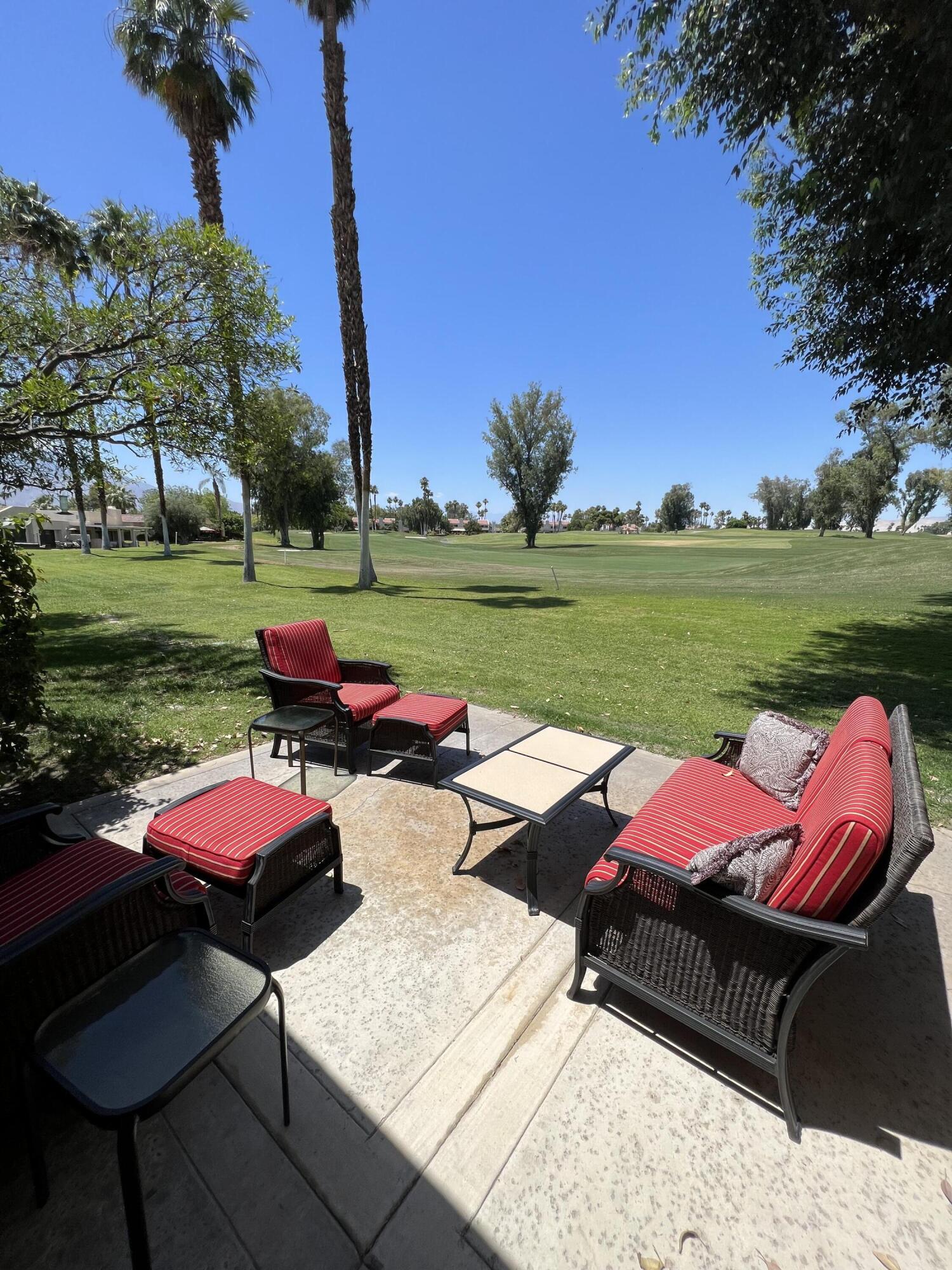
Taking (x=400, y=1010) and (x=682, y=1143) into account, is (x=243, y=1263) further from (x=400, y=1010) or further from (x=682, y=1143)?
(x=682, y=1143)

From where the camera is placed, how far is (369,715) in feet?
14.4

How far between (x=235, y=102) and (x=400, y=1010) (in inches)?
910

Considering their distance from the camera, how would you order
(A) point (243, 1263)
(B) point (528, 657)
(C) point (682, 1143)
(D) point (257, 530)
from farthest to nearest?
1. (D) point (257, 530)
2. (B) point (528, 657)
3. (C) point (682, 1143)
4. (A) point (243, 1263)

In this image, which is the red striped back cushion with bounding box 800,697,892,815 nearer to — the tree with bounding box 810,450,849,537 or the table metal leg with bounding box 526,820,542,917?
the table metal leg with bounding box 526,820,542,917

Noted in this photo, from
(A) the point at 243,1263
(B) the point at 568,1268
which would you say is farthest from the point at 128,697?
(B) the point at 568,1268

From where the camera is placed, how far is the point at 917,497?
73.3 metres

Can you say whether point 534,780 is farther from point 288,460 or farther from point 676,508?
point 676,508

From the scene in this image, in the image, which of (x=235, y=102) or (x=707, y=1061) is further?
(x=235, y=102)

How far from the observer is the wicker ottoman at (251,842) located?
2.36 m

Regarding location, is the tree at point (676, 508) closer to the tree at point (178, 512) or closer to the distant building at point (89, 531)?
the tree at point (178, 512)

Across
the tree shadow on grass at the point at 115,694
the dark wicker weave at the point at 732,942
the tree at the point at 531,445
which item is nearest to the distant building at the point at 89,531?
the tree at the point at 531,445

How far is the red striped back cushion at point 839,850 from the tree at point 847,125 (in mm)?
6764

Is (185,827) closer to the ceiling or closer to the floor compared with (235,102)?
closer to the floor

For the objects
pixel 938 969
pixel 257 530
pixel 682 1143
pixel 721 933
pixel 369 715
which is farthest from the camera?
pixel 257 530
